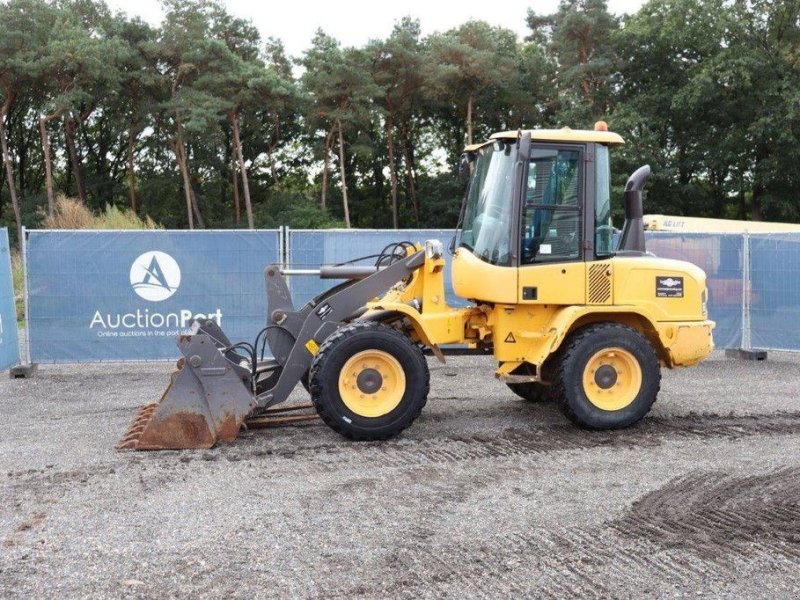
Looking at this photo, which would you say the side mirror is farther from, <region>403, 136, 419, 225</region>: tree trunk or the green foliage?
<region>403, 136, 419, 225</region>: tree trunk

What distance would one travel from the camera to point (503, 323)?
7625 millimetres

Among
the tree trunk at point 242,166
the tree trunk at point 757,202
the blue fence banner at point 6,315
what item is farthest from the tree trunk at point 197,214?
the blue fence banner at point 6,315

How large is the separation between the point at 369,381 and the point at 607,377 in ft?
6.88

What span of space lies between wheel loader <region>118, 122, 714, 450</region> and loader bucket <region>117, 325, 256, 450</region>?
0.04ft

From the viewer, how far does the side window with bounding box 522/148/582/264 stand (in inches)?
289

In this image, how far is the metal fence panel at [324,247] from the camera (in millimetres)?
12000

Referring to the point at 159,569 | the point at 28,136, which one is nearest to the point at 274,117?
the point at 28,136

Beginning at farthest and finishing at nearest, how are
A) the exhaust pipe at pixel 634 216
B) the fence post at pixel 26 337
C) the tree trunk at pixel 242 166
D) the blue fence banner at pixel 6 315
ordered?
the tree trunk at pixel 242 166 < the fence post at pixel 26 337 < the blue fence banner at pixel 6 315 < the exhaust pipe at pixel 634 216

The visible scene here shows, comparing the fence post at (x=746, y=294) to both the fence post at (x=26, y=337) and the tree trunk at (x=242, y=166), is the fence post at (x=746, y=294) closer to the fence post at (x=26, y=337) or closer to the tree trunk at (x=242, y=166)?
the fence post at (x=26, y=337)

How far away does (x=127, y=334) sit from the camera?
37.6 feet

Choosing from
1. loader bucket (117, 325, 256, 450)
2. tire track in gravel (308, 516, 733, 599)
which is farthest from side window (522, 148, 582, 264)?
tire track in gravel (308, 516, 733, 599)

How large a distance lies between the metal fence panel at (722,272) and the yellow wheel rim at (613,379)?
542 cm

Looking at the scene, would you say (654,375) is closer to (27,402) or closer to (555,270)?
(555,270)

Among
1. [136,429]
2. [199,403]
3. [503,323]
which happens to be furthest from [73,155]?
[503,323]
